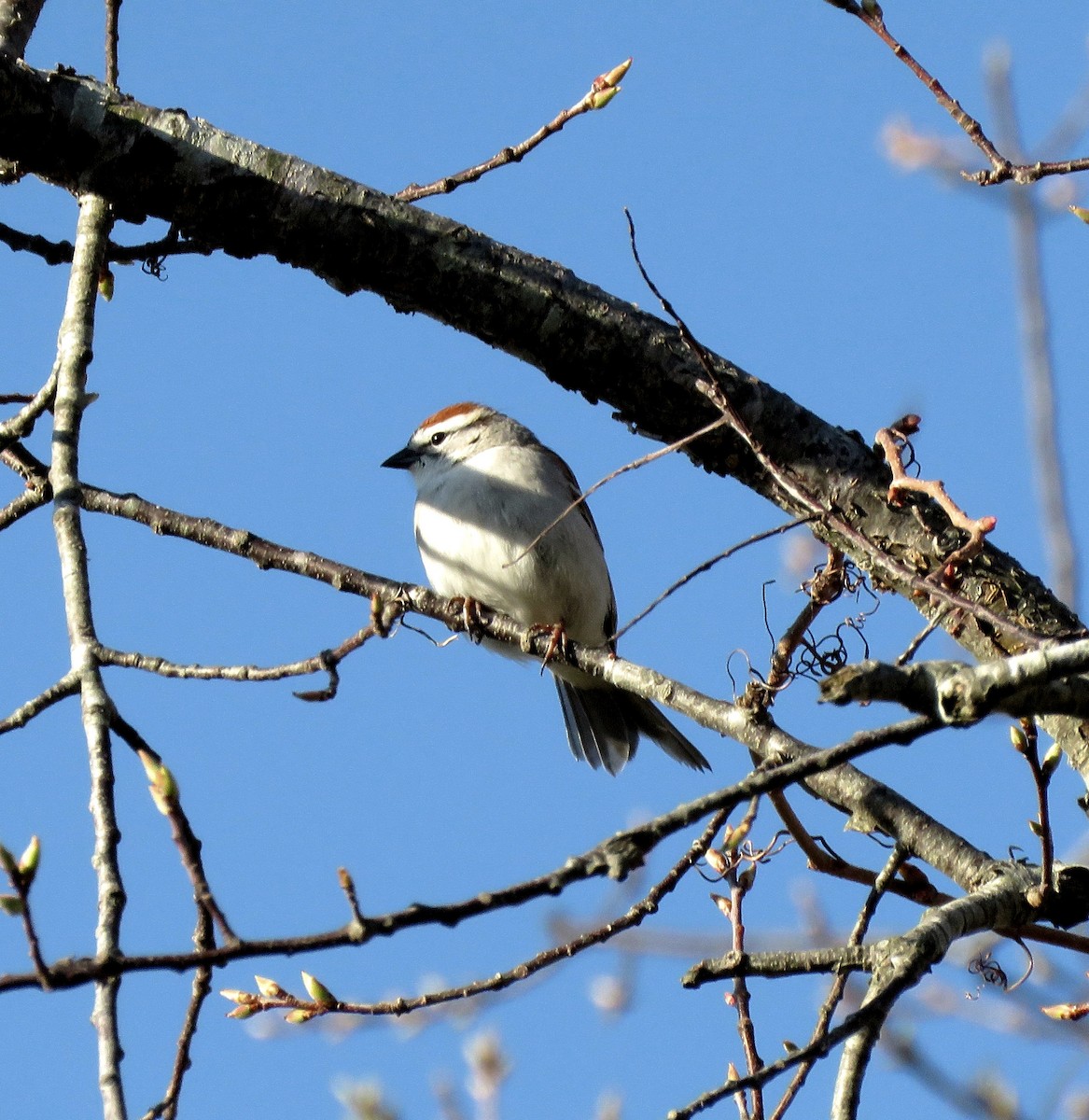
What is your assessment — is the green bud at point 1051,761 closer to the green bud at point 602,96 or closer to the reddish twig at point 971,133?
the reddish twig at point 971,133

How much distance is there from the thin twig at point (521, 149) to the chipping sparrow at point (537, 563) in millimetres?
1427

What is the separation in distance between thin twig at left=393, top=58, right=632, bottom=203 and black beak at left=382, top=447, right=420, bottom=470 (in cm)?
256

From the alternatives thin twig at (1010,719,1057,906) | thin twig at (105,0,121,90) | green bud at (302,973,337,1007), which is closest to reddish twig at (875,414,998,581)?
thin twig at (1010,719,1057,906)

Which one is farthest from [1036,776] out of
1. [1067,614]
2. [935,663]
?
[1067,614]

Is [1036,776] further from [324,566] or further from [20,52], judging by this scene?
[20,52]

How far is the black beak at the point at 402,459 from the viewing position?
6.63m

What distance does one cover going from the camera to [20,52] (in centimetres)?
444

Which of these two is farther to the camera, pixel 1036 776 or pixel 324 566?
pixel 324 566

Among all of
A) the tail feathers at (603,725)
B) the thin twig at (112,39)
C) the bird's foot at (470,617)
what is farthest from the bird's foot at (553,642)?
the thin twig at (112,39)

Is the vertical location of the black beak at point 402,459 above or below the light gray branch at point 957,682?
above

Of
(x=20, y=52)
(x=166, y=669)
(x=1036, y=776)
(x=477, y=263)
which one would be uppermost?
(x=20, y=52)

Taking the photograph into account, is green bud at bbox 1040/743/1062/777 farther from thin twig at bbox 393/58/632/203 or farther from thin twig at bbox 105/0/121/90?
thin twig at bbox 105/0/121/90

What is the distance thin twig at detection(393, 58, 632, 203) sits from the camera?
4.07 metres

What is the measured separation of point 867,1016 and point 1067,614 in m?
1.80
